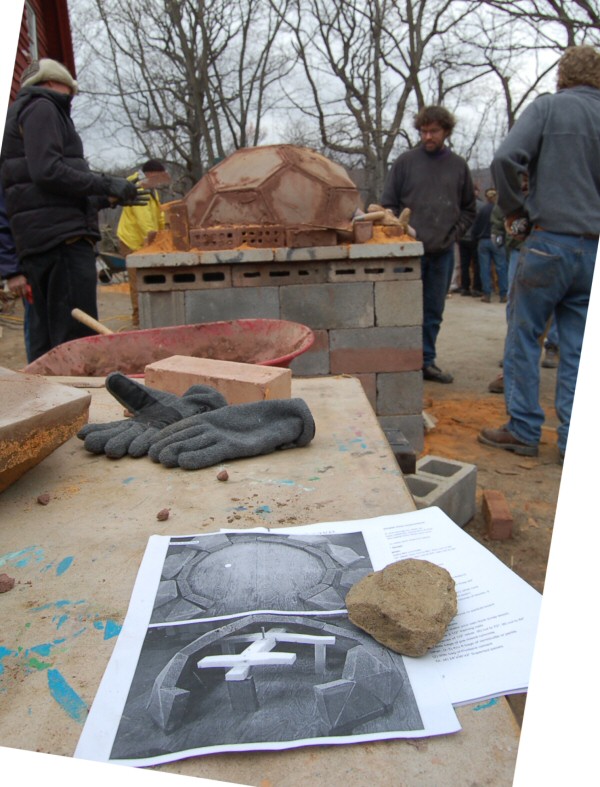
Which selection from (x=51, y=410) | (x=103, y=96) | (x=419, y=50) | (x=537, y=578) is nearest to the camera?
(x=51, y=410)

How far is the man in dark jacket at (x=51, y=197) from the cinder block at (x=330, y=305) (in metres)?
1.18

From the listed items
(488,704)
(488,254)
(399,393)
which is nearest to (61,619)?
(488,704)

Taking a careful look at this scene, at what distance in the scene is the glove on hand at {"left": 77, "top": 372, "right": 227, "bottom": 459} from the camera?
1719mm

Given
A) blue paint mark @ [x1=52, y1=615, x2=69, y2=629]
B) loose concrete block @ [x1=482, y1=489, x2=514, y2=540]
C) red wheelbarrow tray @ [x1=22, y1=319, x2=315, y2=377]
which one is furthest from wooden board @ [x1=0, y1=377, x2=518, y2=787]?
loose concrete block @ [x1=482, y1=489, x2=514, y2=540]

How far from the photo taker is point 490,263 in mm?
10070

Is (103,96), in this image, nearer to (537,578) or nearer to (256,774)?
(537,578)

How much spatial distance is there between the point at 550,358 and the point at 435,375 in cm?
123

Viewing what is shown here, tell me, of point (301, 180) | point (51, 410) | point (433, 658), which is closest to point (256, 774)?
point (433, 658)

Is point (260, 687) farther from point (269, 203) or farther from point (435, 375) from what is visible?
point (435, 375)

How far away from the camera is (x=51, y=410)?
4.99ft

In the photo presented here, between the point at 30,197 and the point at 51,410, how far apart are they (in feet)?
7.97

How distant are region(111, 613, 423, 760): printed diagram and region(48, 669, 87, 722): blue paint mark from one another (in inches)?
2.5

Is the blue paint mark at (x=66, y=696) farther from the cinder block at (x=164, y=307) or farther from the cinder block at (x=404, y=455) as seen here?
the cinder block at (x=164, y=307)

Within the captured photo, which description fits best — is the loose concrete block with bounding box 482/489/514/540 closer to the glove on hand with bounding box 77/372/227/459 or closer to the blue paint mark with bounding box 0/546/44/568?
the glove on hand with bounding box 77/372/227/459
